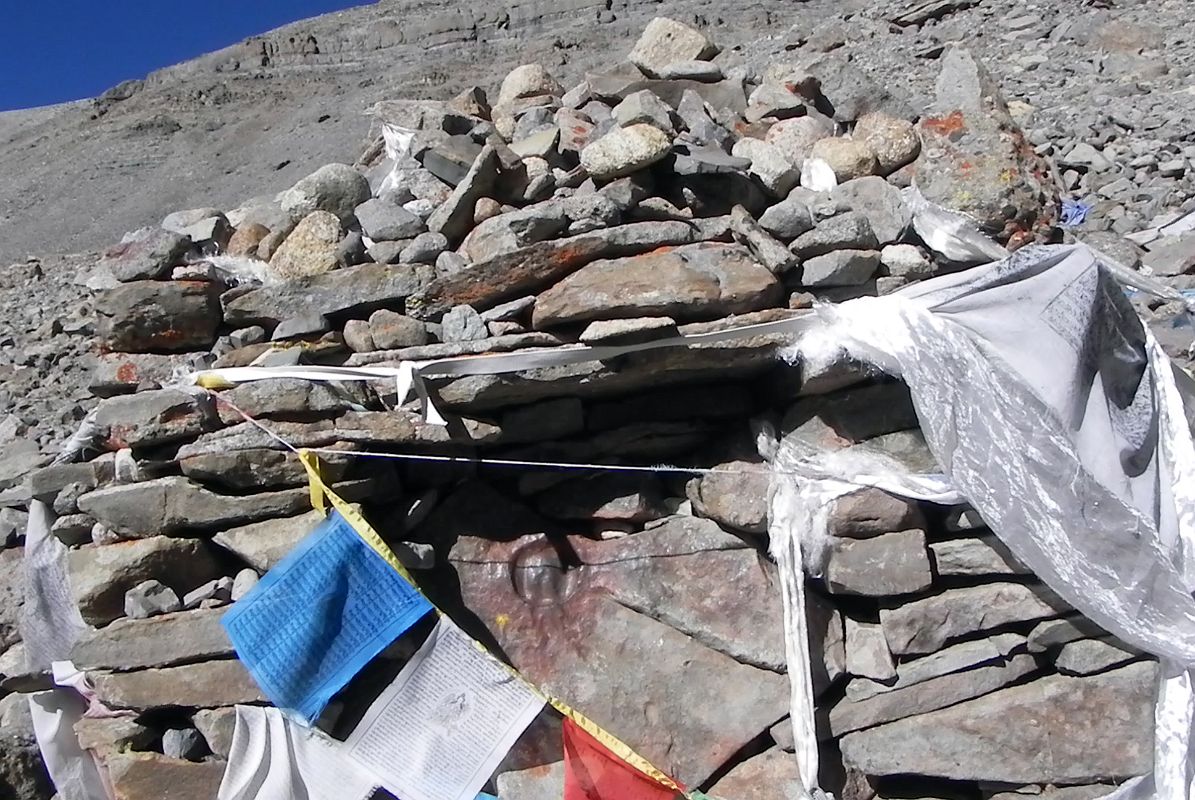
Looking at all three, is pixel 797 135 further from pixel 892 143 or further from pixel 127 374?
pixel 127 374

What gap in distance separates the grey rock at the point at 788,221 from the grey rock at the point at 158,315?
258 cm

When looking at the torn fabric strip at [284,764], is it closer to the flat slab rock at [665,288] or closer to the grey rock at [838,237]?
the flat slab rock at [665,288]

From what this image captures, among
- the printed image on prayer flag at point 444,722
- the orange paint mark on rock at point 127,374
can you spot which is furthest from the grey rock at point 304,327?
the printed image on prayer flag at point 444,722

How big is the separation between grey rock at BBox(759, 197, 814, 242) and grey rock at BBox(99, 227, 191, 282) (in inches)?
107

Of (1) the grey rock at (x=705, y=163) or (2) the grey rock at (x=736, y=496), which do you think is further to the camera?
(1) the grey rock at (x=705, y=163)

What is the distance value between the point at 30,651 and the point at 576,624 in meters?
2.64

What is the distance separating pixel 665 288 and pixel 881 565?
1448 millimetres

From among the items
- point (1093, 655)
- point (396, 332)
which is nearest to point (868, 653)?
point (1093, 655)

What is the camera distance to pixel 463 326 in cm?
425

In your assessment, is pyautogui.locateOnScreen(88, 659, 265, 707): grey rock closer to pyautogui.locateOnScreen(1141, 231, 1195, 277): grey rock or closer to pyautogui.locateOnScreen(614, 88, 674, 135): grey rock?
pyautogui.locateOnScreen(614, 88, 674, 135): grey rock

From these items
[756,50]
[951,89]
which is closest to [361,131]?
[756,50]

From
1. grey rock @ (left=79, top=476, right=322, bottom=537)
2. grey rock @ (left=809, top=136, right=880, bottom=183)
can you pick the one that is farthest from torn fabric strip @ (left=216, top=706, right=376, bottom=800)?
grey rock @ (left=809, top=136, right=880, bottom=183)

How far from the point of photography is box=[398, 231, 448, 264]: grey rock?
4.59 m

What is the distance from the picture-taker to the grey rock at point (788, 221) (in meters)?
4.53
